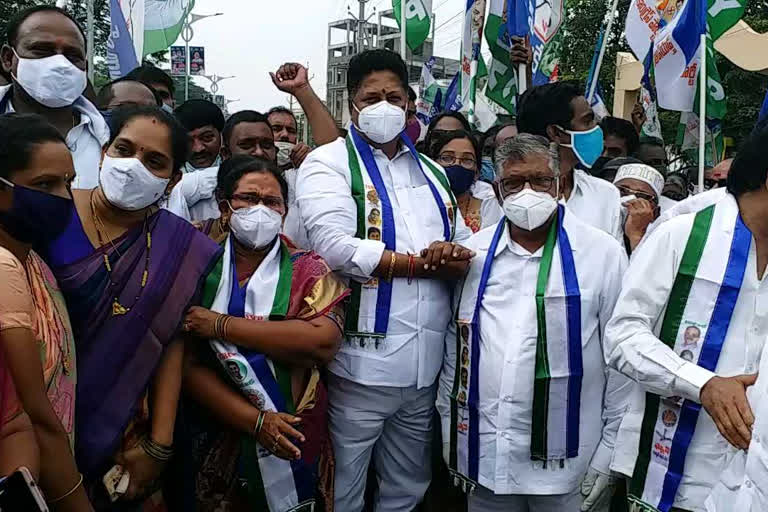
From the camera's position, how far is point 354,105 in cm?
321

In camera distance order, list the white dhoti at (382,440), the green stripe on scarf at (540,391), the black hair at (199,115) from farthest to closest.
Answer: the black hair at (199,115) → the white dhoti at (382,440) → the green stripe on scarf at (540,391)

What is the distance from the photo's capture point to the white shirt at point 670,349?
2.08m

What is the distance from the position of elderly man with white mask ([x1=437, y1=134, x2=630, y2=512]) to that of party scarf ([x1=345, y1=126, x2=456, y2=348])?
1.06ft

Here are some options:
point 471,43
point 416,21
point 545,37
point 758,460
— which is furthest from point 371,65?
point 471,43

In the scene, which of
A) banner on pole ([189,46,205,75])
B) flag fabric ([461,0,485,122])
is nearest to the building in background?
banner on pole ([189,46,205,75])

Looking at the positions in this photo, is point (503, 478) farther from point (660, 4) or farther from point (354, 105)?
point (660, 4)

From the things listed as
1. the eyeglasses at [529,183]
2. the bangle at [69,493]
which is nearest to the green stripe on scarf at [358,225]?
the eyeglasses at [529,183]

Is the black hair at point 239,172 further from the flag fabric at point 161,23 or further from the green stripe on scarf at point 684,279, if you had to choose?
the flag fabric at point 161,23

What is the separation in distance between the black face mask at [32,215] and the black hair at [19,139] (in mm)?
54

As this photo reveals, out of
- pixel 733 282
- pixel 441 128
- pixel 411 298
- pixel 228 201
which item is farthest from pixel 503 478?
pixel 441 128

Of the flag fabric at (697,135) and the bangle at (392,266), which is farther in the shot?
the flag fabric at (697,135)

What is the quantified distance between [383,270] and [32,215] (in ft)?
4.48

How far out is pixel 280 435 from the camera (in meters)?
2.61

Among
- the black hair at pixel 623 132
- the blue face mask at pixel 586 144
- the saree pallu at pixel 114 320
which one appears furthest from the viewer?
the black hair at pixel 623 132
